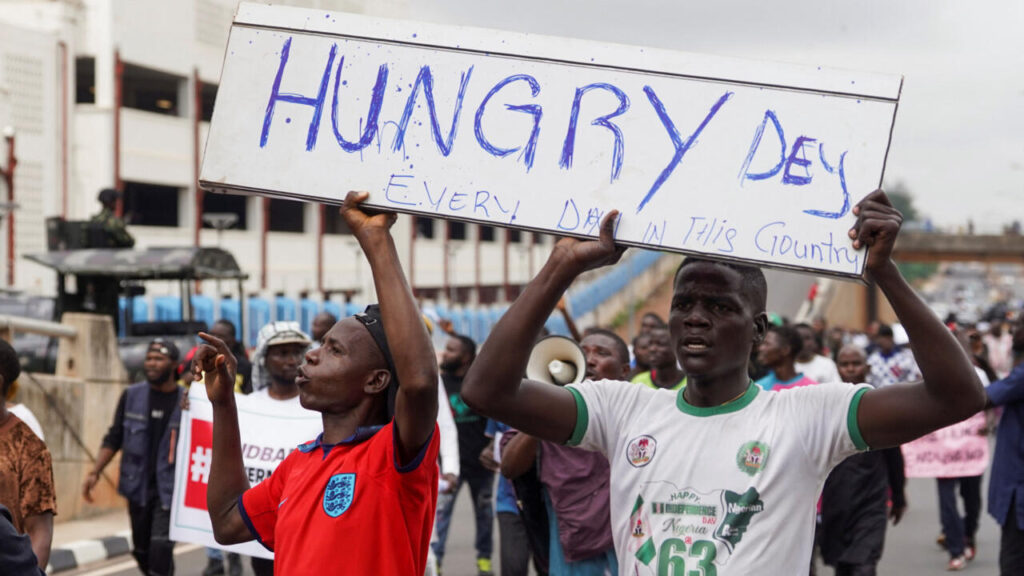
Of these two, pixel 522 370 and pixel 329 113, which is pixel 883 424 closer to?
pixel 522 370

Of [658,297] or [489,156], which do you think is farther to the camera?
[658,297]

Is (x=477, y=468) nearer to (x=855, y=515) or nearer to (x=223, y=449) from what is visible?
(x=855, y=515)

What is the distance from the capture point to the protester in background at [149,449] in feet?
27.2

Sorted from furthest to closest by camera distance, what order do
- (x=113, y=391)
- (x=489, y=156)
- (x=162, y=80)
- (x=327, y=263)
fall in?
(x=327, y=263) → (x=162, y=80) → (x=113, y=391) → (x=489, y=156)

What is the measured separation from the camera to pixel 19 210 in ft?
102

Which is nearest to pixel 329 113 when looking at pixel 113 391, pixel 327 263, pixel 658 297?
pixel 113 391

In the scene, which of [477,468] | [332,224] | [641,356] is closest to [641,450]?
[641,356]

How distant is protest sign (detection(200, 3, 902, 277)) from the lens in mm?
3234

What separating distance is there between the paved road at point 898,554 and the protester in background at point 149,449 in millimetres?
1668

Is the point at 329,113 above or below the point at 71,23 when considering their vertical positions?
below

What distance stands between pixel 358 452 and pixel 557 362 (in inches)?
109

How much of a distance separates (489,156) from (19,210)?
1169 inches

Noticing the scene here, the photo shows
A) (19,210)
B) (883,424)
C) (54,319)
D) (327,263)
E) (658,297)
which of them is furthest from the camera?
(658,297)

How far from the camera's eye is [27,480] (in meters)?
4.66
